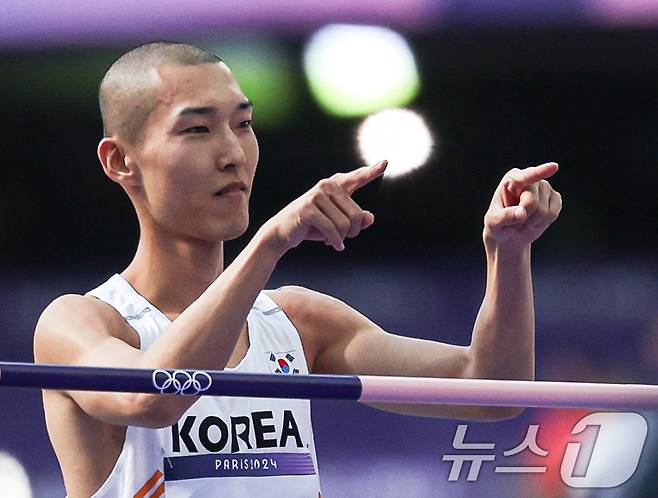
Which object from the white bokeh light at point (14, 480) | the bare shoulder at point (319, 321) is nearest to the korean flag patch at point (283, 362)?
the bare shoulder at point (319, 321)

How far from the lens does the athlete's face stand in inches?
94.9

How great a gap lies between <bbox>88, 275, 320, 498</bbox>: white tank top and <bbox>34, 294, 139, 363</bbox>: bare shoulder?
0.15 ft

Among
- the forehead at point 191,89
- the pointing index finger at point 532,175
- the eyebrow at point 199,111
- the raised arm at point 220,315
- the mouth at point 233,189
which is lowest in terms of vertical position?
the raised arm at point 220,315

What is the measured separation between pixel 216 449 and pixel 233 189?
1.71 feet

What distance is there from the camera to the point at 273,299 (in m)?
2.65

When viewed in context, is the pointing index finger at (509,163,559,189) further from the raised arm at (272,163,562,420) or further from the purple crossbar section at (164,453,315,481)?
the purple crossbar section at (164,453,315,481)

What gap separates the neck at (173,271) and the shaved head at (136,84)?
0.76 feet

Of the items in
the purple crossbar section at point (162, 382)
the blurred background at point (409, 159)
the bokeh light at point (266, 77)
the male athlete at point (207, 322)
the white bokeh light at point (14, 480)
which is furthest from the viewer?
the bokeh light at point (266, 77)

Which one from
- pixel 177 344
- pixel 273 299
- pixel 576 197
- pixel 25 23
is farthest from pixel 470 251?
pixel 177 344

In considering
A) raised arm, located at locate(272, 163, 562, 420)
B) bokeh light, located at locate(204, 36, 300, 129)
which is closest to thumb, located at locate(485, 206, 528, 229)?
raised arm, located at locate(272, 163, 562, 420)

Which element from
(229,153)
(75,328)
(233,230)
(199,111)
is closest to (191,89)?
(199,111)

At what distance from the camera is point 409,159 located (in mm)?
3758

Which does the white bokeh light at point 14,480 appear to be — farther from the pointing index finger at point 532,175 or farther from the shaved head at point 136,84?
the pointing index finger at point 532,175

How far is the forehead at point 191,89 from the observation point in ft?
8.04
